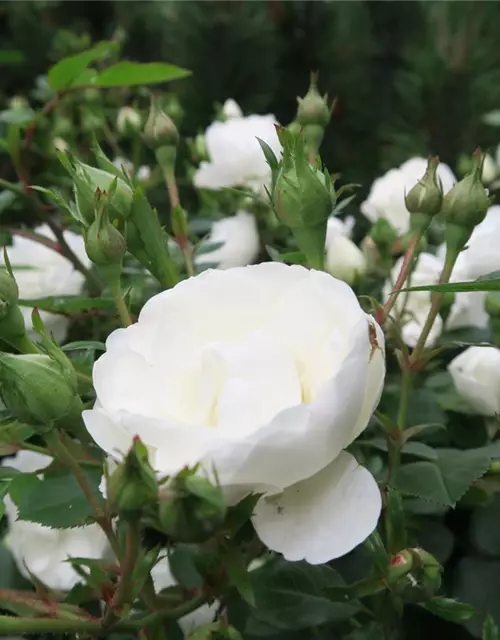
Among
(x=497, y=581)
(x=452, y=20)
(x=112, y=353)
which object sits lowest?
(x=497, y=581)

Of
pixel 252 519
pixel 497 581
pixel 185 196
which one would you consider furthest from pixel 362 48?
pixel 252 519

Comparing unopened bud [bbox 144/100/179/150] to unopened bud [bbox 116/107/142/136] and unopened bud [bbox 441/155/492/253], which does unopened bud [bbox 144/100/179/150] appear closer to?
unopened bud [bbox 441/155/492/253]

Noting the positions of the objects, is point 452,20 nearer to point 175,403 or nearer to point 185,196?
point 185,196

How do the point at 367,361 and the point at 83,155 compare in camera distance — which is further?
the point at 83,155

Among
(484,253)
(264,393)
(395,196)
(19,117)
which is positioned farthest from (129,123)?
(264,393)

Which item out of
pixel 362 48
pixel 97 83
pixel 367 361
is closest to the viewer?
pixel 367 361

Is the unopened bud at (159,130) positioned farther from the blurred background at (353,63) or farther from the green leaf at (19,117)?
the blurred background at (353,63)
